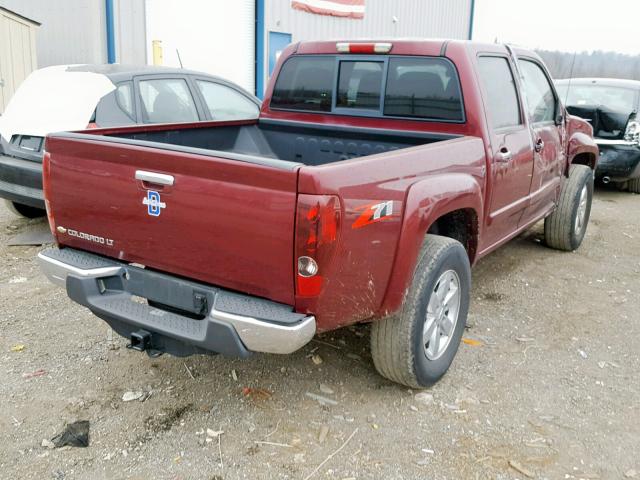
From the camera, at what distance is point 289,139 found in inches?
184

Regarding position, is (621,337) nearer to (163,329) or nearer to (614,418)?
(614,418)

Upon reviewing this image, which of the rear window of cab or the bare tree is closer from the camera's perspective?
the rear window of cab

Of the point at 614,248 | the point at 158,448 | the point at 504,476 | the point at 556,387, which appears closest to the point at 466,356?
the point at 556,387

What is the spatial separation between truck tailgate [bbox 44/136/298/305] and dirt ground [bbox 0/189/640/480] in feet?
2.68

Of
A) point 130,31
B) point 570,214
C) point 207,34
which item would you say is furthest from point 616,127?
point 130,31

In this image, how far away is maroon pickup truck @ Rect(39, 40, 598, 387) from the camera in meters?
2.57

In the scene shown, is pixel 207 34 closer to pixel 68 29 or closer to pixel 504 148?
pixel 68 29

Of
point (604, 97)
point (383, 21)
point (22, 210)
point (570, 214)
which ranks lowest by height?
point (22, 210)

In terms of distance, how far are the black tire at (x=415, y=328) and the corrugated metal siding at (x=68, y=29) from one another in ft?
31.1

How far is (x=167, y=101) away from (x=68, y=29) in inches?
228

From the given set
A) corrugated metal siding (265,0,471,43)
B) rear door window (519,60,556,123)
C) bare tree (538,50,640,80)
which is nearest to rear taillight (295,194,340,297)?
rear door window (519,60,556,123)

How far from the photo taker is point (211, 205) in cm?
266

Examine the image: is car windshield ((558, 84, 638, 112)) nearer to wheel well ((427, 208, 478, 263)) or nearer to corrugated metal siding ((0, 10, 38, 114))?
wheel well ((427, 208, 478, 263))

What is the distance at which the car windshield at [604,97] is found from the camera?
30.8 feet
